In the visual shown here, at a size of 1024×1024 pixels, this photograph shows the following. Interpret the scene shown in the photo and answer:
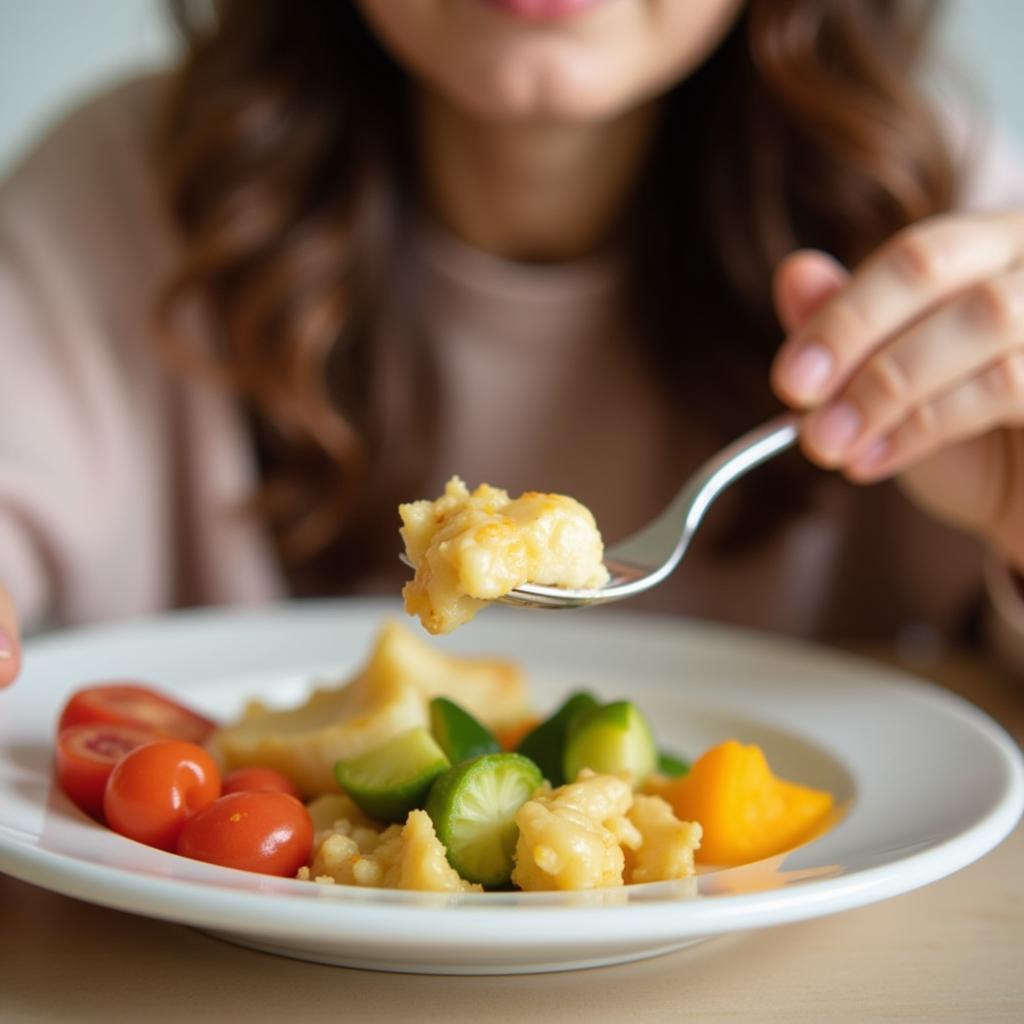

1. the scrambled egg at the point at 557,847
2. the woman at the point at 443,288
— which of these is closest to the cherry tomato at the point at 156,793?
the scrambled egg at the point at 557,847

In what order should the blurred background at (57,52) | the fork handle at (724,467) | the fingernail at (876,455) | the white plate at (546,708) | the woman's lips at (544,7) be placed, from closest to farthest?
the white plate at (546,708)
the fork handle at (724,467)
the fingernail at (876,455)
the woman's lips at (544,7)
the blurred background at (57,52)

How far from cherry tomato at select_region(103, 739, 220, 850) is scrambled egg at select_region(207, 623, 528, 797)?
0.12m

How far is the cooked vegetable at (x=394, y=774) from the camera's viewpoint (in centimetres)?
93

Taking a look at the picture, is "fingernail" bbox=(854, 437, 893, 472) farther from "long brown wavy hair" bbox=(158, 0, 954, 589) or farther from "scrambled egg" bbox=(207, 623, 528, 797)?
"long brown wavy hair" bbox=(158, 0, 954, 589)

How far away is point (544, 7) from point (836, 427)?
2.52ft

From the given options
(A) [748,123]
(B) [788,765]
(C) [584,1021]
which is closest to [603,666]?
(B) [788,765]

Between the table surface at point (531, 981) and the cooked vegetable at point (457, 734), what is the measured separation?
221 millimetres

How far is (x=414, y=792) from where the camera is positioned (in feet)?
3.04

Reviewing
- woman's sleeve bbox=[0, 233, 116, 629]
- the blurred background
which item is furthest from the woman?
the blurred background

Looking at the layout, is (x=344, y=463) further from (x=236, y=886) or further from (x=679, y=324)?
(x=236, y=886)

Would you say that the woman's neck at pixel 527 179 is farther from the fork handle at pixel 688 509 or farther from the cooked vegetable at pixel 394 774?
the cooked vegetable at pixel 394 774

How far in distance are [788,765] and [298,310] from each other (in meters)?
1.12

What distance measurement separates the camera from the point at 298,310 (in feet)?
6.50

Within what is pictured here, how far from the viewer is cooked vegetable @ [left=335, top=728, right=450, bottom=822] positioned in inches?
36.6
